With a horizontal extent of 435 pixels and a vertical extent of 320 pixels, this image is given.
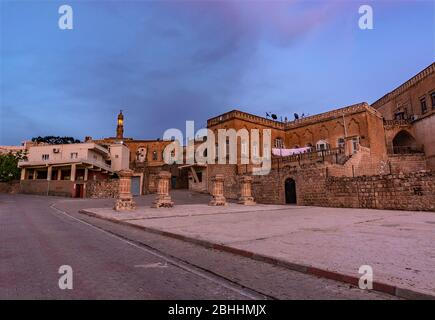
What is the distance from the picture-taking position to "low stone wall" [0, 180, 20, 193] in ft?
139

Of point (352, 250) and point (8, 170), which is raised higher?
point (8, 170)

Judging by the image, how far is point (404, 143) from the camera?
34688mm

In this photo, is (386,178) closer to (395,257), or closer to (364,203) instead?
(364,203)

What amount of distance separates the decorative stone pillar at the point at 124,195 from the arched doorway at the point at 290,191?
535 inches

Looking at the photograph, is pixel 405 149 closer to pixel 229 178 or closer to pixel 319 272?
pixel 229 178

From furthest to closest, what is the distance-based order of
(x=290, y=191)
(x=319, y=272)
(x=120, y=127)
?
(x=120, y=127) → (x=290, y=191) → (x=319, y=272)

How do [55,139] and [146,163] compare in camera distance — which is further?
[55,139]

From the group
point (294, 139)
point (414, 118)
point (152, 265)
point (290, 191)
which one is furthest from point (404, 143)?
point (152, 265)

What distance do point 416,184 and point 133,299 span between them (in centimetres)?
1686

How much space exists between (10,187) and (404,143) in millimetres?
58052

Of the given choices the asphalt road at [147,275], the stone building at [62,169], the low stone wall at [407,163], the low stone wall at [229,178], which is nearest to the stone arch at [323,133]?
the low stone wall at [407,163]

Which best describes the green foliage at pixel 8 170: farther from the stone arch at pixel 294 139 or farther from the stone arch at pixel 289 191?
the stone arch at pixel 289 191
